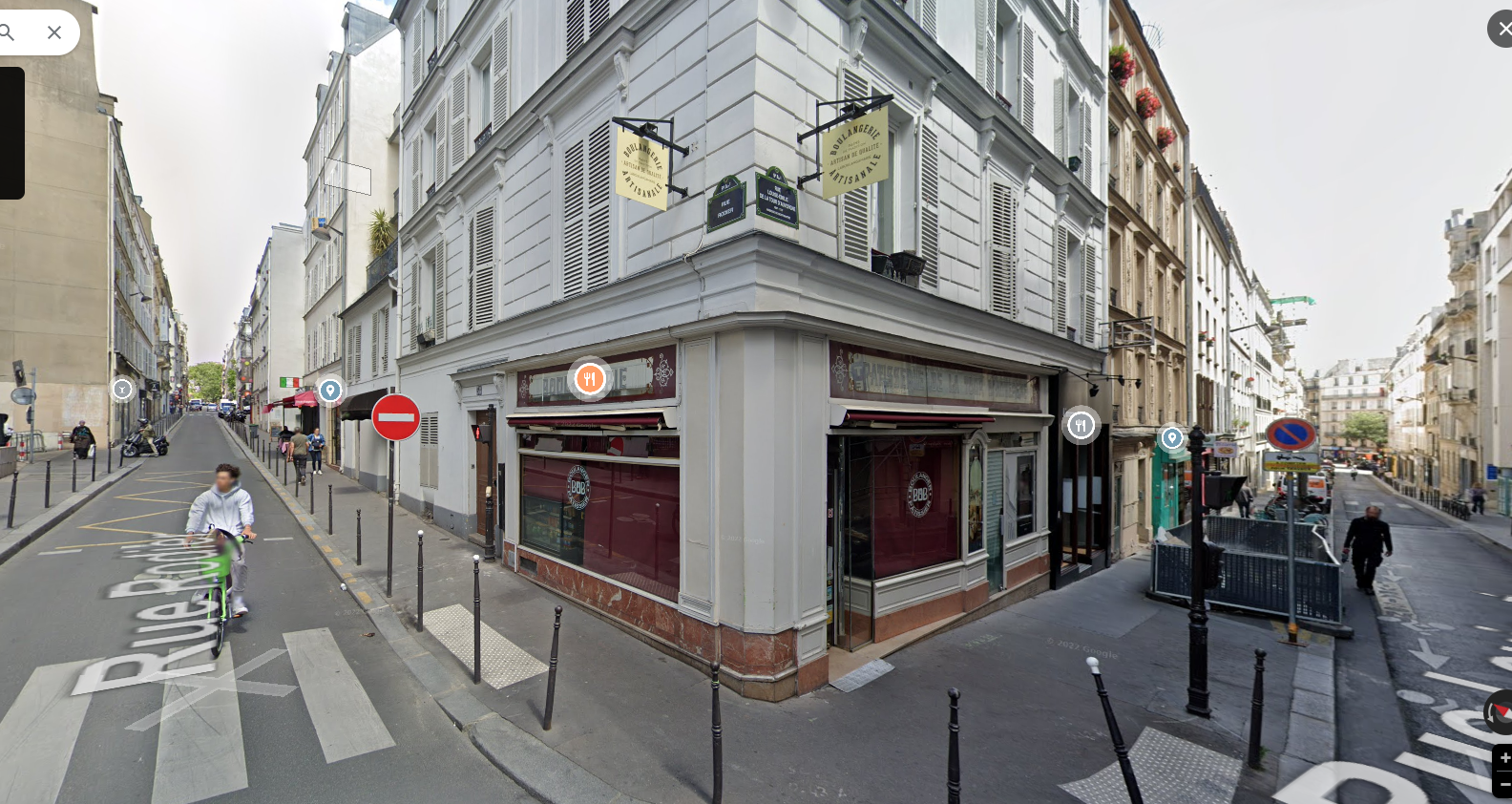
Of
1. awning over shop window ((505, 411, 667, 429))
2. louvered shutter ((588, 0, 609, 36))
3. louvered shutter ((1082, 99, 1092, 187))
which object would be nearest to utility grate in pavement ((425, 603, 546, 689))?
awning over shop window ((505, 411, 667, 429))

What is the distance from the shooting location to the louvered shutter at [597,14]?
28.1ft

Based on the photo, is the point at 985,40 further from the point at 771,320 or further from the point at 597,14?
the point at 771,320

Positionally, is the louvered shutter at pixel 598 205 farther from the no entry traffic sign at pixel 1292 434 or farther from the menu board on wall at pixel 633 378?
the no entry traffic sign at pixel 1292 434

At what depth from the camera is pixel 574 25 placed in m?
9.30

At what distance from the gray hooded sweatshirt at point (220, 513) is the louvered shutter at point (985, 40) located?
12.0 meters

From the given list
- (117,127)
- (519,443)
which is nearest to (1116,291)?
(519,443)

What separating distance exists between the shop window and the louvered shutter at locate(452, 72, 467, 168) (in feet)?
24.4

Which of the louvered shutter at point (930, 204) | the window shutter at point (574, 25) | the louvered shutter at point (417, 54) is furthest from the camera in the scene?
the louvered shutter at point (417, 54)

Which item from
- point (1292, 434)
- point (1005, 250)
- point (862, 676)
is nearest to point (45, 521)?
point (862, 676)

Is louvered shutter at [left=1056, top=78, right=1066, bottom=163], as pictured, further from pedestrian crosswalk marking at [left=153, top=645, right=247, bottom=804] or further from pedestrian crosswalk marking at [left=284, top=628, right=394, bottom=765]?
pedestrian crosswalk marking at [left=153, top=645, right=247, bottom=804]

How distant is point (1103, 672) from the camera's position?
734 cm

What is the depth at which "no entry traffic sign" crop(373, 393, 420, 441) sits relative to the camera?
897 centimetres

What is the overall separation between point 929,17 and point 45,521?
62.2 feet

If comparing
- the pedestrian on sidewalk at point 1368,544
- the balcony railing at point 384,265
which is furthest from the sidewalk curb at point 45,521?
the pedestrian on sidewalk at point 1368,544
